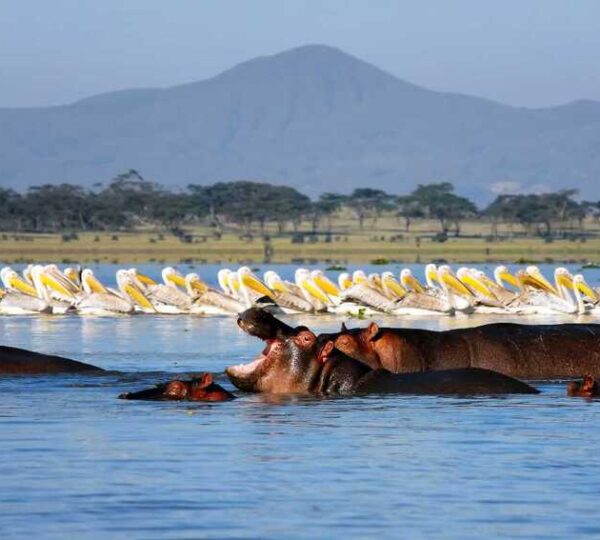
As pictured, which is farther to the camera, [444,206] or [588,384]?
[444,206]

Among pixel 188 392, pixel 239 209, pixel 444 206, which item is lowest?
pixel 188 392

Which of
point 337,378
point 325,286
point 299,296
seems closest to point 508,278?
point 325,286

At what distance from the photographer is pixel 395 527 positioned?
26.9 feet

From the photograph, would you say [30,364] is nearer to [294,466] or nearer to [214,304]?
[294,466]

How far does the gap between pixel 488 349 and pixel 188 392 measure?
98.0 inches

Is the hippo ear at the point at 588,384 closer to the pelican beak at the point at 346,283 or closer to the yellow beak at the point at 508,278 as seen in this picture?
the pelican beak at the point at 346,283

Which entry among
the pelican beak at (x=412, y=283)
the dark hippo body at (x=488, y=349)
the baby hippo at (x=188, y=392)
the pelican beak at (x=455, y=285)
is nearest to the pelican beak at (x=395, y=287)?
the pelican beak at (x=412, y=283)

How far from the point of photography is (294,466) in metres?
9.96

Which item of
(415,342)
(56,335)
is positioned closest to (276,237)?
(56,335)

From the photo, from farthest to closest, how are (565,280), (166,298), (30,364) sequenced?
(565,280)
(166,298)
(30,364)

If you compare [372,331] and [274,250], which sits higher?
[274,250]

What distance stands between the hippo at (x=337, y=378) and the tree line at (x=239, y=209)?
106 meters

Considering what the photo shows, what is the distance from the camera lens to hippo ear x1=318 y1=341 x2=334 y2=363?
12883 millimetres

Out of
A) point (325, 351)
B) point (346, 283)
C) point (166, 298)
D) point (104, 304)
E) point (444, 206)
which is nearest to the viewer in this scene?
point (325, 351)
